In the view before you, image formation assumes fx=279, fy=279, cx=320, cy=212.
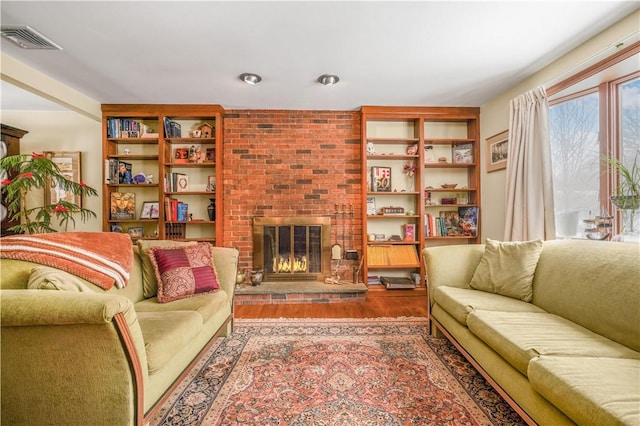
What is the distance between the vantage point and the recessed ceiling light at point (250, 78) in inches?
108

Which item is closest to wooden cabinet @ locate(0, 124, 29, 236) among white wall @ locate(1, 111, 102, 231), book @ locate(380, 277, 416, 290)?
white wall @ locate(1, 111, 102, 231)

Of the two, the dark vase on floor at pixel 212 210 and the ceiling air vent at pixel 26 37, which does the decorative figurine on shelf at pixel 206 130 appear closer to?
the dark vase on floor at pixel 212 210

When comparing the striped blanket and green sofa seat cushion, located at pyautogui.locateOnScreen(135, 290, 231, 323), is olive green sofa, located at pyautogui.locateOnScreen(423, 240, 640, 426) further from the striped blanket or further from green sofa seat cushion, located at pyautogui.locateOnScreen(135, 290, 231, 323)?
the striped blanket

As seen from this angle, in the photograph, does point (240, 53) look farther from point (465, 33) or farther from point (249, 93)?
point (465, 33)

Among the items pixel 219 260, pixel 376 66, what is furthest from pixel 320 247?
pixel 376 66

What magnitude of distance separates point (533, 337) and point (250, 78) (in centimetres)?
297

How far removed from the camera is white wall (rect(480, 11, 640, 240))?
6.88 feet

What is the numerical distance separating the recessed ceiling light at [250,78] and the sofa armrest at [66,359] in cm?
236

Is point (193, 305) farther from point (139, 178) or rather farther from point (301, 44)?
point (139, 178)

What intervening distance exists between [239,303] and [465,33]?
344cm

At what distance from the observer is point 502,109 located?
328cm

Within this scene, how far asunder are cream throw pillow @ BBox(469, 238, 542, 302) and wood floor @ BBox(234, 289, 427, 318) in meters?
0.92

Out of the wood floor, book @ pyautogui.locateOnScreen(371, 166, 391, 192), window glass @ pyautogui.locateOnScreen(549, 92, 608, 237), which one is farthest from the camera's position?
book @ pyautogui.locateOnScreen(371, 166, 391, 192)

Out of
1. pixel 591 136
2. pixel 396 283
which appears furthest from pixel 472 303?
pixel 591 136
